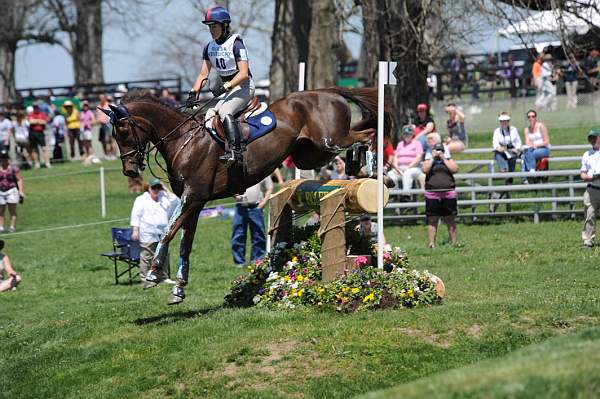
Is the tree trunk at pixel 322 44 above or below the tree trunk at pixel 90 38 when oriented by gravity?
below

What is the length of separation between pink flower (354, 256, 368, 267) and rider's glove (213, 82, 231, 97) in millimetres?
2627

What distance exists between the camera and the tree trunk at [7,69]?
52.8 metres

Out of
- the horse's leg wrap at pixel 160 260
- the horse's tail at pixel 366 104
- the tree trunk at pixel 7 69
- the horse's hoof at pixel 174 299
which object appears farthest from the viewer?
the tree trunk at pixel 7 69

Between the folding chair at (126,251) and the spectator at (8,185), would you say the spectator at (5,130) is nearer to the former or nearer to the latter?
the spectator at (8,185)

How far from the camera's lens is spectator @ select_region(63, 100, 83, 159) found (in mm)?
36938

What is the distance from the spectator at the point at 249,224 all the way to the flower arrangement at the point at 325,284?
17.2ft

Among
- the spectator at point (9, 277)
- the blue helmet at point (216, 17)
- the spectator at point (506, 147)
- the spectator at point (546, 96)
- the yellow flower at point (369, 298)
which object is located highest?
the blue helmet at point (216, 17)

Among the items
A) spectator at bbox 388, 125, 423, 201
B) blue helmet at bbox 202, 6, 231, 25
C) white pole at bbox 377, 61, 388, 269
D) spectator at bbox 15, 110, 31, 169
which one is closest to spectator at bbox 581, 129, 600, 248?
white pole at bbox 377, 61, 388, 269

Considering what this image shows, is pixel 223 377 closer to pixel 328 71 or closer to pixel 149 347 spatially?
pixel 149 347

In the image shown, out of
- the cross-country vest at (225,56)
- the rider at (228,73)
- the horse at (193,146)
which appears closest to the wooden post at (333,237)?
the horse at (193,146)

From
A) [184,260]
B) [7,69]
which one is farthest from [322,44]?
[7,69]

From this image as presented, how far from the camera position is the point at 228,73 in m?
12.6

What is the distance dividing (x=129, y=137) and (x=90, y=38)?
4128cm

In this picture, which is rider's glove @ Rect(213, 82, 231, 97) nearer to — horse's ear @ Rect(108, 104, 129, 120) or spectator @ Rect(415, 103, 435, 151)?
horse's ear @ Rect(108, 104, 129, 120)
